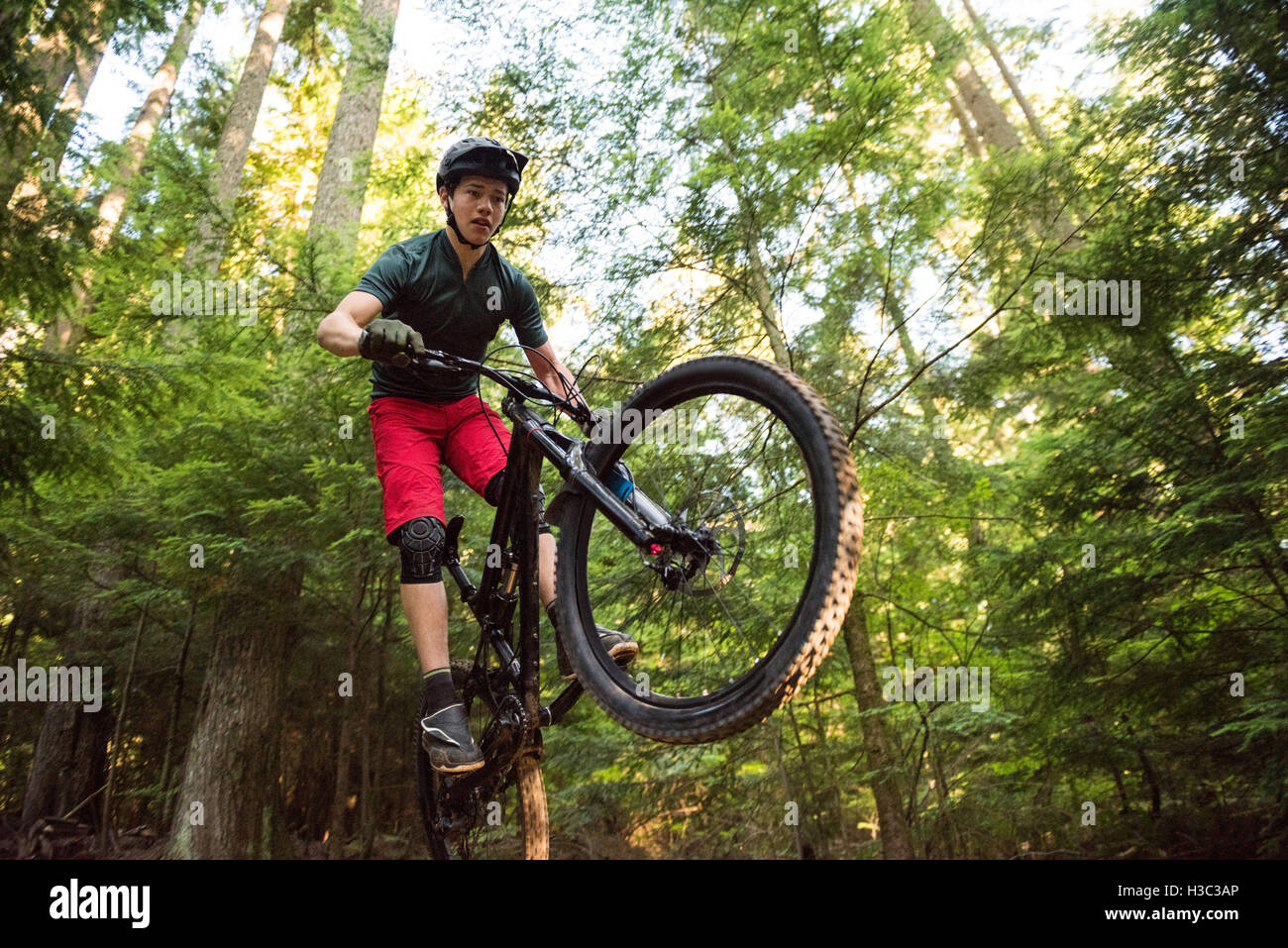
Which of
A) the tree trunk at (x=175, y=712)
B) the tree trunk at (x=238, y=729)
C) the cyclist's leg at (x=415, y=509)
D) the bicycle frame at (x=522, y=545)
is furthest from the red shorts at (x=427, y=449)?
the tree trunk at (x=175, y=712)

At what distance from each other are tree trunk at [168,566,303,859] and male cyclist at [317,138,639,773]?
417cm

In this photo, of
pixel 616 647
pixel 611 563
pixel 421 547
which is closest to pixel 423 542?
pixel 421 547

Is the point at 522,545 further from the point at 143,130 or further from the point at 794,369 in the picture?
the point at 143,130

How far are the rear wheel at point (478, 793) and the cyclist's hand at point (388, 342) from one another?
1.20 metres

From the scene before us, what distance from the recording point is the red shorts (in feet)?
9.62

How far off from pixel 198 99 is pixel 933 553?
40.4 ft

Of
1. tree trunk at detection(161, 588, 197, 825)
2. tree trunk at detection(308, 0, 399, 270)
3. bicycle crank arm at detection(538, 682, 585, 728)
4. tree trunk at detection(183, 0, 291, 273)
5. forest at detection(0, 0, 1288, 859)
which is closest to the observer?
bicycle crank arm at detection(538, 682, 585, 728)

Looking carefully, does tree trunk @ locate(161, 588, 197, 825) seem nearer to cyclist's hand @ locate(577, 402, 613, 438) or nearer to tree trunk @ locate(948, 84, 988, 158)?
cyclist's hand @ locate(577, 402, 613, 438)

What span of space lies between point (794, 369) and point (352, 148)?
5723 mm

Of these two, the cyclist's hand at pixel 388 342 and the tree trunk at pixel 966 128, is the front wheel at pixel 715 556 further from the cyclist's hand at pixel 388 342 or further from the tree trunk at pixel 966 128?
the tree trunk at pixel 966 128

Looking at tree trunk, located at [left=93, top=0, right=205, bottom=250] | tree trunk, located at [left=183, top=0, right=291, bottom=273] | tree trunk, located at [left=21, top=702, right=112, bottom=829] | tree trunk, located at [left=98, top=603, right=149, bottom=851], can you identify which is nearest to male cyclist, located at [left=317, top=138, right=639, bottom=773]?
tree trunk, located at [left=98, top=603, right=149, bottom=851]

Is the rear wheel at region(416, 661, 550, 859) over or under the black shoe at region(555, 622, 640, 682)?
under

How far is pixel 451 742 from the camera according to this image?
272 cm
